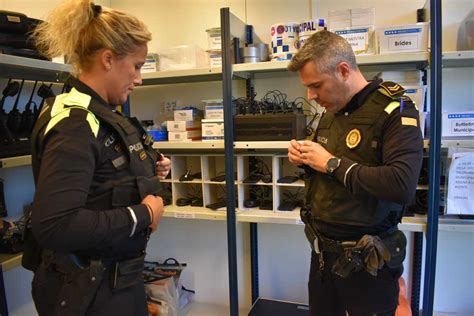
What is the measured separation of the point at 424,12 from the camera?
6.06 feet

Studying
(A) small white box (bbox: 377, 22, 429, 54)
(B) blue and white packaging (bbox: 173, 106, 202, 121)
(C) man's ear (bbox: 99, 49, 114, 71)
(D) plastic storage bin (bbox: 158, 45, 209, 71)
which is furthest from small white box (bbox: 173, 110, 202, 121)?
(C) man's ear (bbox: 99, 49, 114, 71)

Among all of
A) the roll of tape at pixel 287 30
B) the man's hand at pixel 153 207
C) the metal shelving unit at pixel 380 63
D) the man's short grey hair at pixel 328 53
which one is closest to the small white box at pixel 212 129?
the metal shelving unit at pixel 380 63

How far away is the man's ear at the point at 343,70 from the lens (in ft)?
3.88

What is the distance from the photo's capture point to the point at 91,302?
0.86m

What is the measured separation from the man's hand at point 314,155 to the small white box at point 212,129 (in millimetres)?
744

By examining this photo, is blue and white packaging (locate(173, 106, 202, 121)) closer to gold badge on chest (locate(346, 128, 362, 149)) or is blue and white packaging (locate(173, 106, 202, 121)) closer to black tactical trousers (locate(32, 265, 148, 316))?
gold badge on chest (locate(346, 128, 362, 149))

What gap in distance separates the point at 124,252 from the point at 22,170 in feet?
4.87

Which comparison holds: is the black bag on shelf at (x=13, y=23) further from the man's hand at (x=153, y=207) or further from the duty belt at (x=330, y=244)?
the duty belt at (x=330, y=244)

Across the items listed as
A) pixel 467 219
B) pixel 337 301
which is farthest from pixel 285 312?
pixel 467 219

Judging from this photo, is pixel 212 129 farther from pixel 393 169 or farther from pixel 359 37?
pixel 393 169

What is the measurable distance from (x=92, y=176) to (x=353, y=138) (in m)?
0.83

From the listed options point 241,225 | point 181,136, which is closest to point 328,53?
A: point 181,136

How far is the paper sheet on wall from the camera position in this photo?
1604mm

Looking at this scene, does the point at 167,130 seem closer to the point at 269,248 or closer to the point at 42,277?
the point at 269,248
